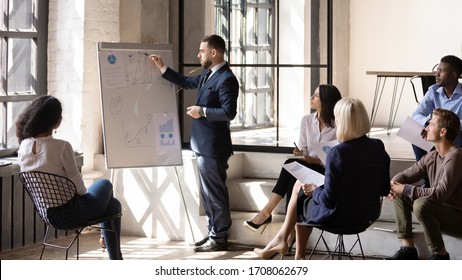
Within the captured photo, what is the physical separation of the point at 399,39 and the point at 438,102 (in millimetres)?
6030

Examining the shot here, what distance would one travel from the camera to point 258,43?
27.9 feet

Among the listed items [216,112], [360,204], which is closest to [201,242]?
[216,112]

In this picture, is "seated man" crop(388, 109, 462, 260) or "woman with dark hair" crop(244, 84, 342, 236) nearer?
"seated man" crop(388, 109, 462, 260)

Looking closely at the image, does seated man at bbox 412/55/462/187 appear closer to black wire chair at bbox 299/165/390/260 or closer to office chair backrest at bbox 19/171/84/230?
black wire chair at bbox 299/165/390/260

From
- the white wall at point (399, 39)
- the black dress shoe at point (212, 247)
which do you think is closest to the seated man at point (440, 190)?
the black dress shoe at point (212, 247)

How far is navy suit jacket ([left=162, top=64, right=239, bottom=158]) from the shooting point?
698cm

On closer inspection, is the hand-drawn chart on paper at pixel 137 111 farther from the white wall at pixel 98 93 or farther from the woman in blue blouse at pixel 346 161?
the woman in blue blouse at pixel 346 161

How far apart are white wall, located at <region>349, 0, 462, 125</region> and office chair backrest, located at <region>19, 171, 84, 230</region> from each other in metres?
7.81

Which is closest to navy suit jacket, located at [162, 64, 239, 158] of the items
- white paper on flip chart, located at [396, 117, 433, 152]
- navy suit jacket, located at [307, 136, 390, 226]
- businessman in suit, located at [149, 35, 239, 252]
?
businessman in suit, located at [149, 35, 239, 252]

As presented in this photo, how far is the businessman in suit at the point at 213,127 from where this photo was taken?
7.02m

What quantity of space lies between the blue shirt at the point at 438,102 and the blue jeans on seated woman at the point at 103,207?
2566 mm

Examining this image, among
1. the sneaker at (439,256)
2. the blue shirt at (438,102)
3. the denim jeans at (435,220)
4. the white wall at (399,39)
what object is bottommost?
the sneaker at (439,256)

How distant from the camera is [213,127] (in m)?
7.13

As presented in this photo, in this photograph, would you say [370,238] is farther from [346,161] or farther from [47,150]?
[47,150]
